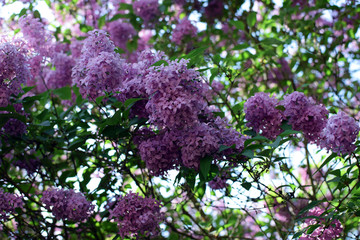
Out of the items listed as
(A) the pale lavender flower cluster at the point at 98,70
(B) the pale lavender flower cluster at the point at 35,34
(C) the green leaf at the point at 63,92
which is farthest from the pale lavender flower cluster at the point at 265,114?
(B) the pale lavender flower cluster at the point at 35,34

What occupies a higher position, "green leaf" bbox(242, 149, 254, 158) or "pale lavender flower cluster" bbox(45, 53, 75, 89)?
"pale lavender flower cluster" bbox(45, 53, 75, 89)

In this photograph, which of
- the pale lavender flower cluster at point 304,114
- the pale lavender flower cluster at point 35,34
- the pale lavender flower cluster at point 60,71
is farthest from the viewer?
the pale lavender flower cluster at point 60,71

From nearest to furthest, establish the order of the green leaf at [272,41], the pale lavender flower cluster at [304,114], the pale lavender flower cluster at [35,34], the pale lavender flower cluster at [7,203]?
the pale lavender flower cluster at [304,114], the pale lavender flower cluster at [7,203], the pale lavender flower cluster at [35,34], the green leaf at [272,41]

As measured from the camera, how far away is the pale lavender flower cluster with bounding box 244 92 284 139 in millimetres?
2428

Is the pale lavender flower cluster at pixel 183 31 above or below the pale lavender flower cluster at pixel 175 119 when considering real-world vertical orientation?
above

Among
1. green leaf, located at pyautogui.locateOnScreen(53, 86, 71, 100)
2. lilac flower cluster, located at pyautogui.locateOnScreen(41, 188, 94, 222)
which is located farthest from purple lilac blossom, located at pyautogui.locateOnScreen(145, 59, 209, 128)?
green leaf, located at pyautogui.locateOnScreen(53, 86, 71, 100)

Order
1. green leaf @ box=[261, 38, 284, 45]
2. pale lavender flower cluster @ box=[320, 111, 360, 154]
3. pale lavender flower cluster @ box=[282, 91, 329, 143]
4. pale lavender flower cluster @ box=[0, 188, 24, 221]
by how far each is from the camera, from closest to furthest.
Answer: pale lavender flower cluster @ box=[320, 111, 360, 154]
pale lavender flower cluster @ box=[282, 91, 329, 143]
pale lavender flower cluster @ box=[0, 188, 24, 221]
green leaf @ box=[261, 38, 284, 45]

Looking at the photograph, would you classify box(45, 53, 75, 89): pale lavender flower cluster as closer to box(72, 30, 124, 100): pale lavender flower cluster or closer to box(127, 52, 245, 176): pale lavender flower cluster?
box(72, 30, 124, 100): pale lavender flower cluster

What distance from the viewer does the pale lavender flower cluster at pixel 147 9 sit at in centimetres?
439

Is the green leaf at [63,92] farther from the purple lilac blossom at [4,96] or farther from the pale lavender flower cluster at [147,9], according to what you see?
the pale lavender flower cluster at [147,9]

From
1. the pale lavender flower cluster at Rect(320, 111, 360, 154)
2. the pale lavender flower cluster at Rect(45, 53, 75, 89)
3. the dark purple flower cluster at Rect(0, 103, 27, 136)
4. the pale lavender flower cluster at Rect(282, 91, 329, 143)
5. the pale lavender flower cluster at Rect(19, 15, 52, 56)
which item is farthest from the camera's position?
the pale lavender flower cluster at Rect(45, 53, 75, 89)

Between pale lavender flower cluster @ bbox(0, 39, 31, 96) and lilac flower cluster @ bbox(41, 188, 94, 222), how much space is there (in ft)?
2.18

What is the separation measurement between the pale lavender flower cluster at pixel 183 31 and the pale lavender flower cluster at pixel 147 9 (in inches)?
11.0

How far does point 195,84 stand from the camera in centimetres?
216
